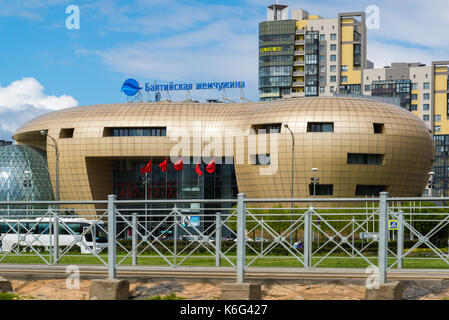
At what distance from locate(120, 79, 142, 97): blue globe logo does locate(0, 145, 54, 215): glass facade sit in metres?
14.1

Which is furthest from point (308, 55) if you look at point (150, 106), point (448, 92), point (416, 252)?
point (416, 252)

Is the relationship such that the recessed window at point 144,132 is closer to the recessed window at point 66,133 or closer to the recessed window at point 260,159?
the recessed window at point 66,133

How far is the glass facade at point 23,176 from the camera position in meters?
81.0

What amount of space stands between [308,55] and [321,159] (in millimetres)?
63260

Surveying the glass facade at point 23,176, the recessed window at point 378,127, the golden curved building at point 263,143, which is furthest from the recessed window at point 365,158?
the glass facade at point 23,176

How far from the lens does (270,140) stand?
73.9 m

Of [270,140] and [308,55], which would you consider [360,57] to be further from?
[270,140]

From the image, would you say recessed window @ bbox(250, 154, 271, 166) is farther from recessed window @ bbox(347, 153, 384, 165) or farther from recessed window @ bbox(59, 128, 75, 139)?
recessed window @ bbox(59, 128, 75, 139)

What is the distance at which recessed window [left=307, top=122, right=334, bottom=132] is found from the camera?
73.3m

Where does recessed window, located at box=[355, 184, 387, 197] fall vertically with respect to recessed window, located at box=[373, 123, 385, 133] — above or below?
below

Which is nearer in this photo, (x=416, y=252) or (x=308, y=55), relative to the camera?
(x=416, y=252)

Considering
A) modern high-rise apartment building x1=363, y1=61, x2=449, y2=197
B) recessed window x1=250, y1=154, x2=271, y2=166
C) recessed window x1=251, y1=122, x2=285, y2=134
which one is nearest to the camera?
recessed window x1=250, y1=154, x2=271, y2=166

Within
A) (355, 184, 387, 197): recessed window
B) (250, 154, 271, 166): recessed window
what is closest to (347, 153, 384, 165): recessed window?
(355, 184, 387, 197): recessed window

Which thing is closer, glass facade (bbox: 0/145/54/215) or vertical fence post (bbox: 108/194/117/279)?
vertical fence post (bbox: 108/194/117/279)
